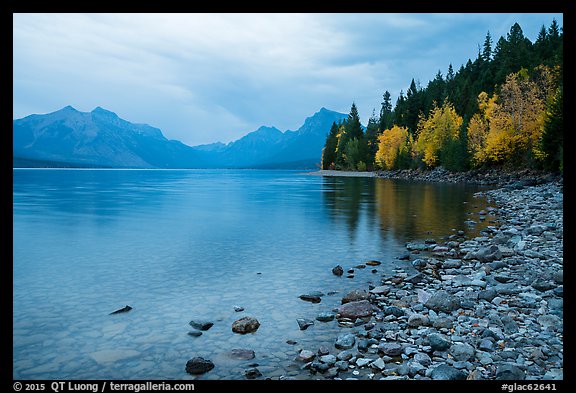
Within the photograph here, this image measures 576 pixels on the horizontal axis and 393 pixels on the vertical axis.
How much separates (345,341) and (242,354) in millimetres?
2391

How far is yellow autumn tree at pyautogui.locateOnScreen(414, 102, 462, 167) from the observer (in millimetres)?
92812

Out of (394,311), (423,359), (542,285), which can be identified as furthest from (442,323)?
(542,285)

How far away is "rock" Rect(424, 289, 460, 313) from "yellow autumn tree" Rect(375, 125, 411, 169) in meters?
107

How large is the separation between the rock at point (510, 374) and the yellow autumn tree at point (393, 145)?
110229 millimetres

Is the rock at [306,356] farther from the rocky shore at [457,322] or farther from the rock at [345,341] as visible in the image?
the rock at [345,341]

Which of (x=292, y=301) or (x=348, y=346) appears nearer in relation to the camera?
(x=348, y=346)

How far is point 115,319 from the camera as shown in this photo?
10492 mm

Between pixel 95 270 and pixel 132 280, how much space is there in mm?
2741

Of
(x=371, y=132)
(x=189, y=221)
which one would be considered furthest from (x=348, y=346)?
(x=371, y=132)

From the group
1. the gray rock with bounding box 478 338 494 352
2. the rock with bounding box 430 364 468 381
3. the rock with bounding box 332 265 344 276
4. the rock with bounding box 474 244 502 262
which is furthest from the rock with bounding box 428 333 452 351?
the rock with bounding box 474 244 502 262

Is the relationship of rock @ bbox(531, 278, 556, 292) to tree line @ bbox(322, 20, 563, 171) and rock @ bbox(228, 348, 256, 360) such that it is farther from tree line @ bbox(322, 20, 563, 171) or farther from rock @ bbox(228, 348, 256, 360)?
tree line @ bbox(322, 20, 563, 171)

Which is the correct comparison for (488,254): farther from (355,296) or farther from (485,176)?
(485,176)

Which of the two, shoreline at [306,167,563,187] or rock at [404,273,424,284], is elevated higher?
shoreline at [306,167,563,187]

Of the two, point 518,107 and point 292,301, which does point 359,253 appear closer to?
point 292,301
